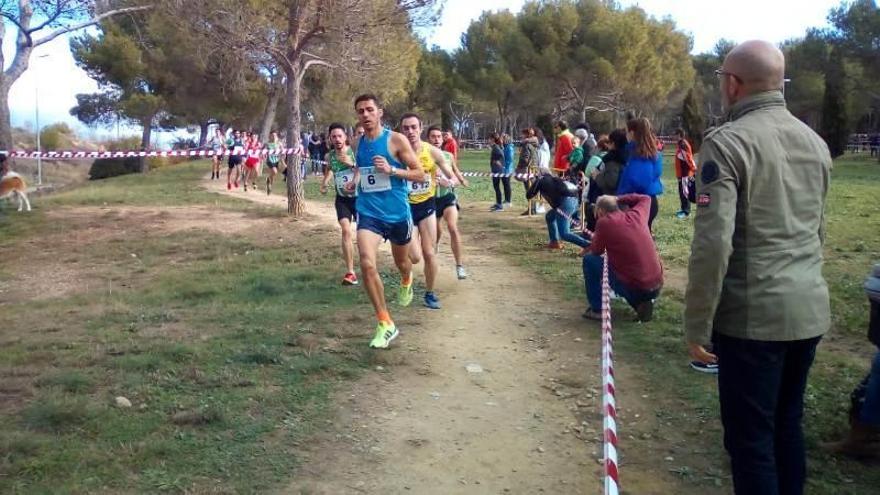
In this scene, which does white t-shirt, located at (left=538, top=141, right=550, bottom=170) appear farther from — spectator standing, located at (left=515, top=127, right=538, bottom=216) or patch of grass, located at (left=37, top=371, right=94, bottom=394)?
patch of grass, located at (left=37, top=371, right=94, bottom=394)

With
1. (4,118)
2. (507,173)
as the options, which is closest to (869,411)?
(507,173)

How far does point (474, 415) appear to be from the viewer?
502 centimetres

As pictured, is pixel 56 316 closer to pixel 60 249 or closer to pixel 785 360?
pixel 60 249

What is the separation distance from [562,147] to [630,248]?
24.1 feet

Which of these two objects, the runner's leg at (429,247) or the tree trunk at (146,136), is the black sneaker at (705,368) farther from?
the tree trunk at (146,136)

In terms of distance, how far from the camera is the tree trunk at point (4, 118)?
1634 cm

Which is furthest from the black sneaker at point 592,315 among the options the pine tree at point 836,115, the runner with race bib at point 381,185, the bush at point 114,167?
the pine tree at point 836,115

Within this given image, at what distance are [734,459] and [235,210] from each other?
15.7 m

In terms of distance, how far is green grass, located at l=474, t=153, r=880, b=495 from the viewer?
428 centimetres

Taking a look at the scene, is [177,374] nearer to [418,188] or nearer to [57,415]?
[57,415]

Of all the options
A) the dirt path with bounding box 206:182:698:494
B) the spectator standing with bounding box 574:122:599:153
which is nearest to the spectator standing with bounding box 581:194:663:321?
the dirt path with bounding box 206:182:698:494

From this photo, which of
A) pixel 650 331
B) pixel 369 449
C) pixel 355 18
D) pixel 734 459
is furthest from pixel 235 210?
pixel 734 459

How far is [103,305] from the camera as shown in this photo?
26.2 feet

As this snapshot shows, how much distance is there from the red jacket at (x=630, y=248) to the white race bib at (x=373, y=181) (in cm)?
189
